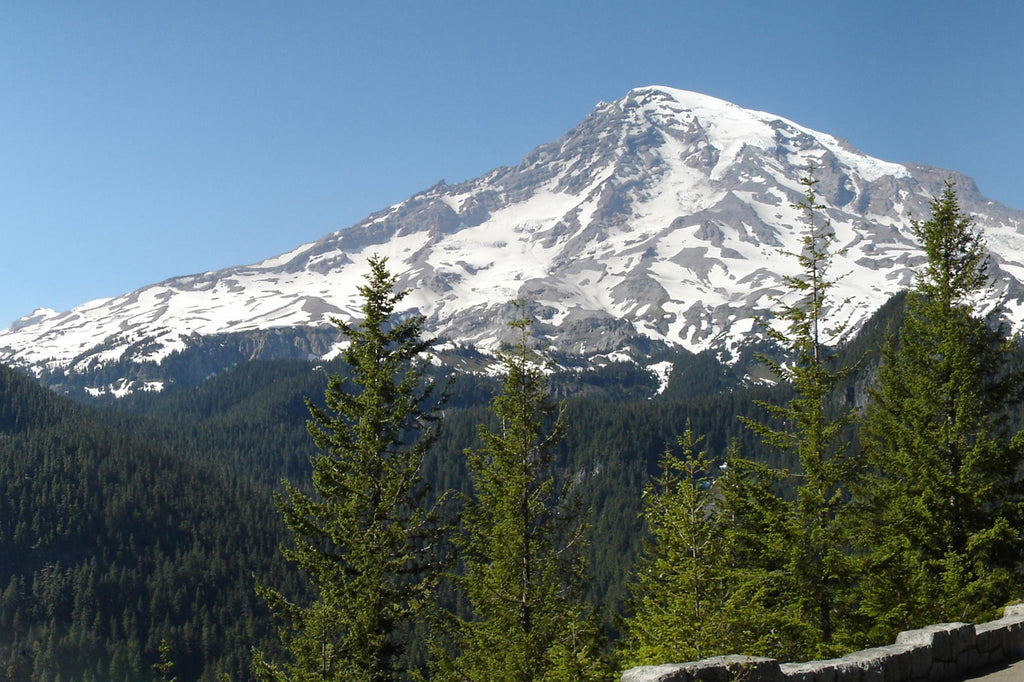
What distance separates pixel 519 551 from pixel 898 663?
13133 mm

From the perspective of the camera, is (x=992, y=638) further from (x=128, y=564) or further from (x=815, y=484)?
(x=128, y=564)

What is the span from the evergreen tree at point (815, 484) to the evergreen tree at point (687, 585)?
2.02m

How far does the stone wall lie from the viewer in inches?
416

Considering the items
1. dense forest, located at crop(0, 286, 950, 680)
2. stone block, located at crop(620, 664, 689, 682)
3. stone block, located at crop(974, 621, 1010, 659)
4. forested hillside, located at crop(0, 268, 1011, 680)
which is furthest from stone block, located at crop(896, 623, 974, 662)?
forested hillside, located at crop(0, 268, 1011, 680)

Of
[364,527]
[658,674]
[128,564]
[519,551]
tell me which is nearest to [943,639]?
[658,674]

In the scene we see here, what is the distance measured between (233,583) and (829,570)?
167 m

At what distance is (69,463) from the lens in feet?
621

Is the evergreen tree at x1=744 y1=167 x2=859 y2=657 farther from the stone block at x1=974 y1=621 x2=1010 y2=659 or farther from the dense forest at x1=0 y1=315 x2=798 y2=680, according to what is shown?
the dense forest at x1=0 y1=315 x2=798 y2=680

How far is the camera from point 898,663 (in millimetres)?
12055


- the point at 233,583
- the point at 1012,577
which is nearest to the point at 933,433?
the point at 1012,577

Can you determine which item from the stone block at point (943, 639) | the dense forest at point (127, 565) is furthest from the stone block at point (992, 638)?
the dense forest at point (127, 565)

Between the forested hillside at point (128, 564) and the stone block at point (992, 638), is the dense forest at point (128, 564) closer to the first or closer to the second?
the forested hillside at point (128, 564)

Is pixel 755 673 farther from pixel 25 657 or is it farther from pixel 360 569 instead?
pixel 25 657

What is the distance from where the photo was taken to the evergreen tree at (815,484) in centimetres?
2014
